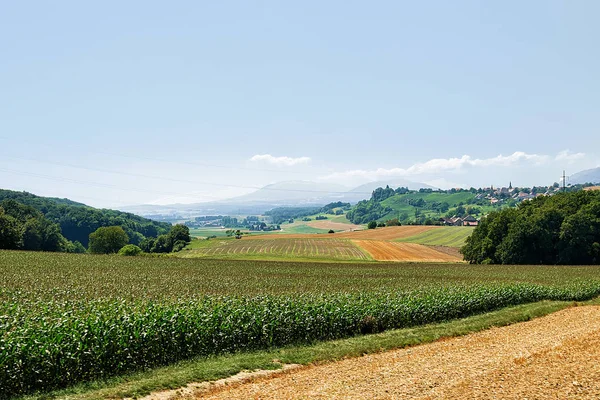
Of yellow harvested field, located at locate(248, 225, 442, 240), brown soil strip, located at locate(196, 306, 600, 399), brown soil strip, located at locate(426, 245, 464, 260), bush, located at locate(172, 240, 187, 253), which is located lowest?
brown soil strip, located at locate(426, 245, 464, 260)

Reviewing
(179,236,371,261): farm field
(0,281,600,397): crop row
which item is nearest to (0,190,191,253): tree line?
(179,236,371,261): farm field

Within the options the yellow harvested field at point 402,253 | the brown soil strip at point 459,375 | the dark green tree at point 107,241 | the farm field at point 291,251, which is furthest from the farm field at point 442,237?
the brown soil strip at point 459,375

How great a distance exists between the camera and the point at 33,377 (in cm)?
1557

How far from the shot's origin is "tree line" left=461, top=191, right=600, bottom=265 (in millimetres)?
75562

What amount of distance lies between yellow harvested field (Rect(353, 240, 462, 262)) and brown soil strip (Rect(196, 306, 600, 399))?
68607mm

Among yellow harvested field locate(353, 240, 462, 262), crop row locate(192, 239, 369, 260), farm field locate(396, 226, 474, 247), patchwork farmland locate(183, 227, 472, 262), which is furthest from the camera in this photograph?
farm field locate(396, 226, 474, 247)

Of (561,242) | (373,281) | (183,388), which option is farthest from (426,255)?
(183,388)

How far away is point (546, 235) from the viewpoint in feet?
254

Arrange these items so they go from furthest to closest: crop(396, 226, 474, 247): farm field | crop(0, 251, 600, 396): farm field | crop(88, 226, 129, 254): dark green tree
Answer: crop(396, 226, 474, 247): farm field
crop(88, 226, 129, 254): dark green tree
crop(0, 251, 600, 396): farm field

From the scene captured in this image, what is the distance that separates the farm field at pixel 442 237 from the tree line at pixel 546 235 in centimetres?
3939

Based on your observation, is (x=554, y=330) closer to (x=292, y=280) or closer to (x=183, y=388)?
(x=183, y=388)

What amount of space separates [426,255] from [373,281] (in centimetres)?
5489

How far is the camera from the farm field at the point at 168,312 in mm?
16359

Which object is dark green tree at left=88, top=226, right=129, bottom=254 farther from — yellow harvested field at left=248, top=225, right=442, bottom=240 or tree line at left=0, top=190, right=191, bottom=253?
yellow harvested field at left=248, top=225, right=442, bottom=240
